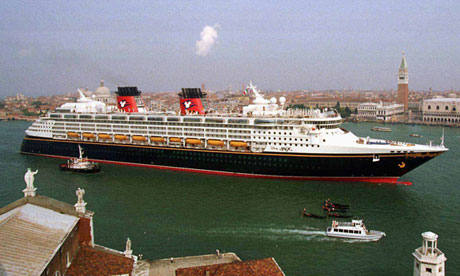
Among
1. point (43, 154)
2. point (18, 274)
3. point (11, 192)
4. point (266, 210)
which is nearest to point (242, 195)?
point (266, 210)

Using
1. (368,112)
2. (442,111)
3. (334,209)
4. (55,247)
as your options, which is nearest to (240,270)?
(55,247)

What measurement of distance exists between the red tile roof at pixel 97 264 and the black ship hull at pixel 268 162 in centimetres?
1469

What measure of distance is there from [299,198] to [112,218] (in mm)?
9060

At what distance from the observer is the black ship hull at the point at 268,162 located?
21.6 m

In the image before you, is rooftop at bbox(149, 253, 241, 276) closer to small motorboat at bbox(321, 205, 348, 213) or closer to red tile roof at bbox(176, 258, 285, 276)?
red tile roof at bbox(176, 258, 285, 276)

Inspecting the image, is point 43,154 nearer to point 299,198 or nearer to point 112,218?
point 112,218

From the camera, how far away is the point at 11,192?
70.2 feet

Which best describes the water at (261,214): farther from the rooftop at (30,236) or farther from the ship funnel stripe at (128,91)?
the ship funnel stripe at (128,91)

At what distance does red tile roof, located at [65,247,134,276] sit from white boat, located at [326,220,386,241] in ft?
28.4

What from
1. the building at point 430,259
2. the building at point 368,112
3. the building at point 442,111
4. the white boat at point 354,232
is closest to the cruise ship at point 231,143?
the white boat at point 354,232

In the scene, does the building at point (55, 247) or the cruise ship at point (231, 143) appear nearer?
the building at point (55, 247)

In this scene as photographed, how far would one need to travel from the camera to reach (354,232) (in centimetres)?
1511

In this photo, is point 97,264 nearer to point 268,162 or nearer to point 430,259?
point 430,259

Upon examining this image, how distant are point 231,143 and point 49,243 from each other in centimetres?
1770
